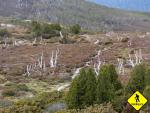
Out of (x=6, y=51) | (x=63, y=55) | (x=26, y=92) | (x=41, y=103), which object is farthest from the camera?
(x=6, y=51)

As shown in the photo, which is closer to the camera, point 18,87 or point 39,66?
point 18,87

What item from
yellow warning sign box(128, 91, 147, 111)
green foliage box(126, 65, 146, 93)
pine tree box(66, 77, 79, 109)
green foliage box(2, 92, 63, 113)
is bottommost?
green foliage box(2, 92, 63, 113)

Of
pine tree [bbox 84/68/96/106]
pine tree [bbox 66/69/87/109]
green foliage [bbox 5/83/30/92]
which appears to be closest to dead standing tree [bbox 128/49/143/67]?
green foliage [bbox 5/83/30/92]

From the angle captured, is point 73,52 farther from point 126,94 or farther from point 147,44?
point 126,94

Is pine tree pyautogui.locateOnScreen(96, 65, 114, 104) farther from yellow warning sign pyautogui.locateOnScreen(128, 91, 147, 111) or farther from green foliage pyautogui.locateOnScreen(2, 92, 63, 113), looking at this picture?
yellow warning sign pyautogui.locateOnScreen(128, 91, 147, 111)

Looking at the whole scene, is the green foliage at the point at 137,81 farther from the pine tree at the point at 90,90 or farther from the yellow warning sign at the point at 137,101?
the yellow warning sign at the point at 137,101

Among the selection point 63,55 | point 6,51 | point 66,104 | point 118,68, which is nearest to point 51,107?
point 66,104

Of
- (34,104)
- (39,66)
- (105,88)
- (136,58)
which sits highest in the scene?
(105,88)

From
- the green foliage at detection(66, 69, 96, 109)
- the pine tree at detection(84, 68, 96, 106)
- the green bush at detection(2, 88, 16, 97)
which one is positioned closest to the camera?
the green foliage at detection(66, 69, 96, 109)

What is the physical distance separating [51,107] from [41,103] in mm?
1979

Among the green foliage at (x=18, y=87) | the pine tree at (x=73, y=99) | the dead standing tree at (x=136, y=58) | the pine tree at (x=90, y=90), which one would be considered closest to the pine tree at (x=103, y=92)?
the pine tree at (x=90, y=90)

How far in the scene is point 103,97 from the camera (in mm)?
25969

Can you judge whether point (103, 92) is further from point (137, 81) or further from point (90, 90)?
point (137, 81)

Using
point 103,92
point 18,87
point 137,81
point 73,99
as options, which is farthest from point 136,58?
point 73,99
